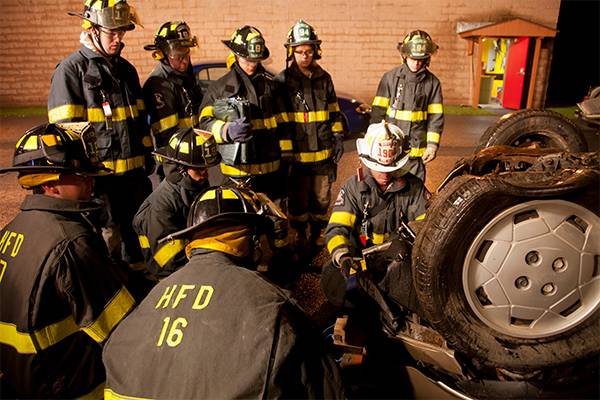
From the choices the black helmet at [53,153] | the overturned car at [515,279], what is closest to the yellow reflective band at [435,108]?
the overturned car at [515,279]

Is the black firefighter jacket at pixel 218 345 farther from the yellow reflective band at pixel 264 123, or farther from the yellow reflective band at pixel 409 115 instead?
the yellow reflective band at pixel 409 115

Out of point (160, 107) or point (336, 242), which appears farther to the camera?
point (160, 107)

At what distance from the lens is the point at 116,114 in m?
3.64

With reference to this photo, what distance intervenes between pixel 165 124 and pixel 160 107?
17cm

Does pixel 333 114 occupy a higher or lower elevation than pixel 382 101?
lower

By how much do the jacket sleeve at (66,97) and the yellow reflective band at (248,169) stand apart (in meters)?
1.30

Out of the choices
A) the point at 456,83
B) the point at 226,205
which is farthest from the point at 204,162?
Result: the point at 456,83

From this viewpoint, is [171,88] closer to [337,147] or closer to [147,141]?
[147,141]

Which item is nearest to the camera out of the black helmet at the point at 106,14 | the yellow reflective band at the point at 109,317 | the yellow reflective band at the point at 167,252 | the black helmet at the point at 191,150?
the yellow reflective band at the point at 109,317

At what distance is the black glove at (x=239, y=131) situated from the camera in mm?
3676

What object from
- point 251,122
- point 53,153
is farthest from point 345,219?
point 53,153

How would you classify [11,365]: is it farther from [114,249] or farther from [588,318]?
[588,318]

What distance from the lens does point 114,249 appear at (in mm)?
3820

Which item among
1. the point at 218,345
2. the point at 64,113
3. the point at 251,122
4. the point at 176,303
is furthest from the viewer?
the point at 251,122
